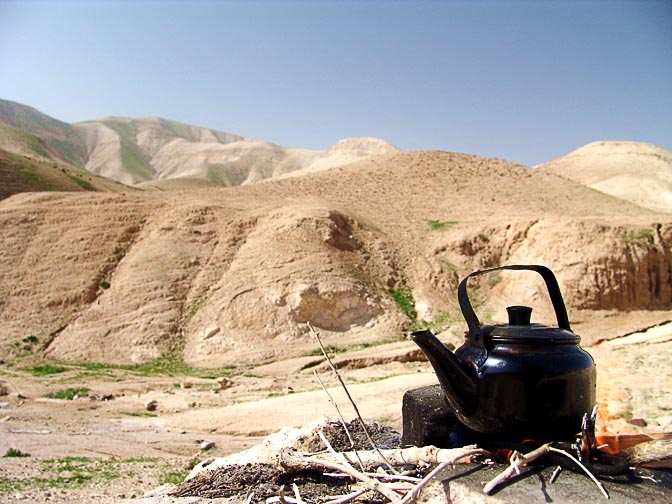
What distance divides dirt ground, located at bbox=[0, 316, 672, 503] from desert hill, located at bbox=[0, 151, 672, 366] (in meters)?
2.46

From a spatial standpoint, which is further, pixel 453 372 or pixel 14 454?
pixel 14 454

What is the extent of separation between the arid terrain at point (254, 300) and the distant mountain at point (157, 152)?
58508 mm

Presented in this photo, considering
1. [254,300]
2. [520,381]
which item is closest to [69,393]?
[254,300]

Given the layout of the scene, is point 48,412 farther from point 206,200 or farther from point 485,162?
point 485,162

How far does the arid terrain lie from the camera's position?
35.5 ft

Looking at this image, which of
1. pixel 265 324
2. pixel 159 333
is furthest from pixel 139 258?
pixel 265 324

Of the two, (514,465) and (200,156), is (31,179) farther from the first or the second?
(200,156)

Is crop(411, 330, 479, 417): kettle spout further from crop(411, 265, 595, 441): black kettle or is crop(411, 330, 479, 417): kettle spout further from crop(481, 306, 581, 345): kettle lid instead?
crop(481, 306, 581, 345): kettle lid

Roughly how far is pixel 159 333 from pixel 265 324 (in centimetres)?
357

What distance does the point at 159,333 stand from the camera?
19500mm

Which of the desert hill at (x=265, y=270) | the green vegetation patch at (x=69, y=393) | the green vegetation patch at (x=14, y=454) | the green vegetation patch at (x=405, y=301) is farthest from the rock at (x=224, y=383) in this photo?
the green vegetation patch at (x=405, y=301)

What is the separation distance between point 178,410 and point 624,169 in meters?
70.0

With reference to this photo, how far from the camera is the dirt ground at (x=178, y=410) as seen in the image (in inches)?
264

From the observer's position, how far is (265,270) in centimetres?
2167
